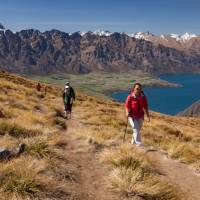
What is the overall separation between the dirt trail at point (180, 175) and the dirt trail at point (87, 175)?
74.3 inches

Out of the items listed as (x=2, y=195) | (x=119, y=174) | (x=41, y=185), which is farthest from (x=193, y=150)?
(x=2, y=195)

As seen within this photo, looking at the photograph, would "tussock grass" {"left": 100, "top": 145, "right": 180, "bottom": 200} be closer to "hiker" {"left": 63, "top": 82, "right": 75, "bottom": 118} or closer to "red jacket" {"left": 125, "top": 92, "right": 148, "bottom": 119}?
"red jacket" {"left": 125, "top": 92, "right": 148, "bottom": 119}

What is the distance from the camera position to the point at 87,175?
1038 cm

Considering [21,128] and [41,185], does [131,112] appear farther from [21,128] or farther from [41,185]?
[41,185]

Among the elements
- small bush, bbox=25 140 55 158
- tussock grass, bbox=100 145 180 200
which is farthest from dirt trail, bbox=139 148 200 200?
small bush, bbox=25 140 55 158

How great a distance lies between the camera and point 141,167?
36.3 feet

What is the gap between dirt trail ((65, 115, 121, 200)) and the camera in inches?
353

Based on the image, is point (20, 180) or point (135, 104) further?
point (135, 104)

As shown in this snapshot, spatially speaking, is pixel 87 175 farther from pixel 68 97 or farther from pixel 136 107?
pixel 68 97

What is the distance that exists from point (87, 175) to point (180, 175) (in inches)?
122

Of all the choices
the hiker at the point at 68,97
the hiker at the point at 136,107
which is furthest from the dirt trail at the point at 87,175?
the hiker at the point at 68,97

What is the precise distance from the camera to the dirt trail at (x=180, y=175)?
10.2m

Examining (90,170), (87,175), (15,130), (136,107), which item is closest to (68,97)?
(136,107)

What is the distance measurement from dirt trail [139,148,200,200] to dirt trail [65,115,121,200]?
1.89 m
